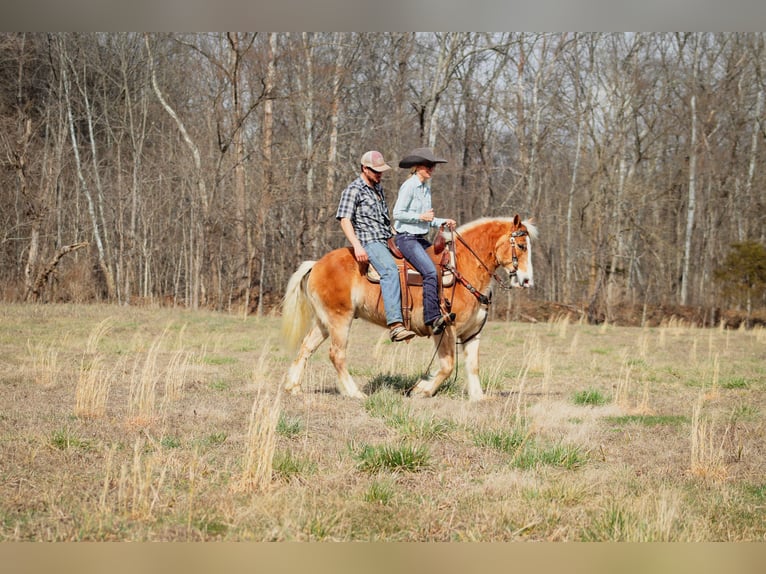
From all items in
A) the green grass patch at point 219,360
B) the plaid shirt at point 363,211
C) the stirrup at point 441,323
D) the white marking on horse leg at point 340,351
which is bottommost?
the green grass patch at point 219,360

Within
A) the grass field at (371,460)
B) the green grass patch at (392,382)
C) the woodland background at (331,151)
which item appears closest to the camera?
the grass field at (371,460)

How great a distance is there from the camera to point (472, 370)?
8.83m

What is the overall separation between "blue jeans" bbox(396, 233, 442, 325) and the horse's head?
901mm

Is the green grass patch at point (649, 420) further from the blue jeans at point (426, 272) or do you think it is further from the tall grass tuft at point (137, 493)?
the tall grass tuft at point (137, 493)

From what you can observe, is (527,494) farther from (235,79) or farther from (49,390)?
(235,79)

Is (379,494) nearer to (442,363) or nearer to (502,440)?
(502,440)

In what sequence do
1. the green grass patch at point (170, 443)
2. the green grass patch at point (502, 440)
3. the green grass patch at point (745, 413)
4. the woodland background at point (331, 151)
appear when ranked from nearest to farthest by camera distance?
1. the green grass patch at point (170, 443)
2. the green grass patch at point (502, 440)
3. the green grass patch at point (745, 413)
4. the woodland background at point (331, 151)

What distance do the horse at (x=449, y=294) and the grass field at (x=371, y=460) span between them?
452mm

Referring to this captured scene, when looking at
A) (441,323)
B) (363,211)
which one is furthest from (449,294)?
(363,211)

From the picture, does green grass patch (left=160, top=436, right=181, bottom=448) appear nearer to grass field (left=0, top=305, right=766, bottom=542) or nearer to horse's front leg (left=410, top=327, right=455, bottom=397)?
grass field (left=0, top=305, right=766, bottom=542)

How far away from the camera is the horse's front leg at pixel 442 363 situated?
28.4 feet

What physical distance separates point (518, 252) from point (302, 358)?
114 inches

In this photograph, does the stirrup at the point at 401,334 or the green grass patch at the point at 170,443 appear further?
the stirrup at the point at 401,334

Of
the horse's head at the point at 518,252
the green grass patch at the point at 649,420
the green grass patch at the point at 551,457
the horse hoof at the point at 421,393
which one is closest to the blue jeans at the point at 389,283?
the horse hoof at the point at 421,393
